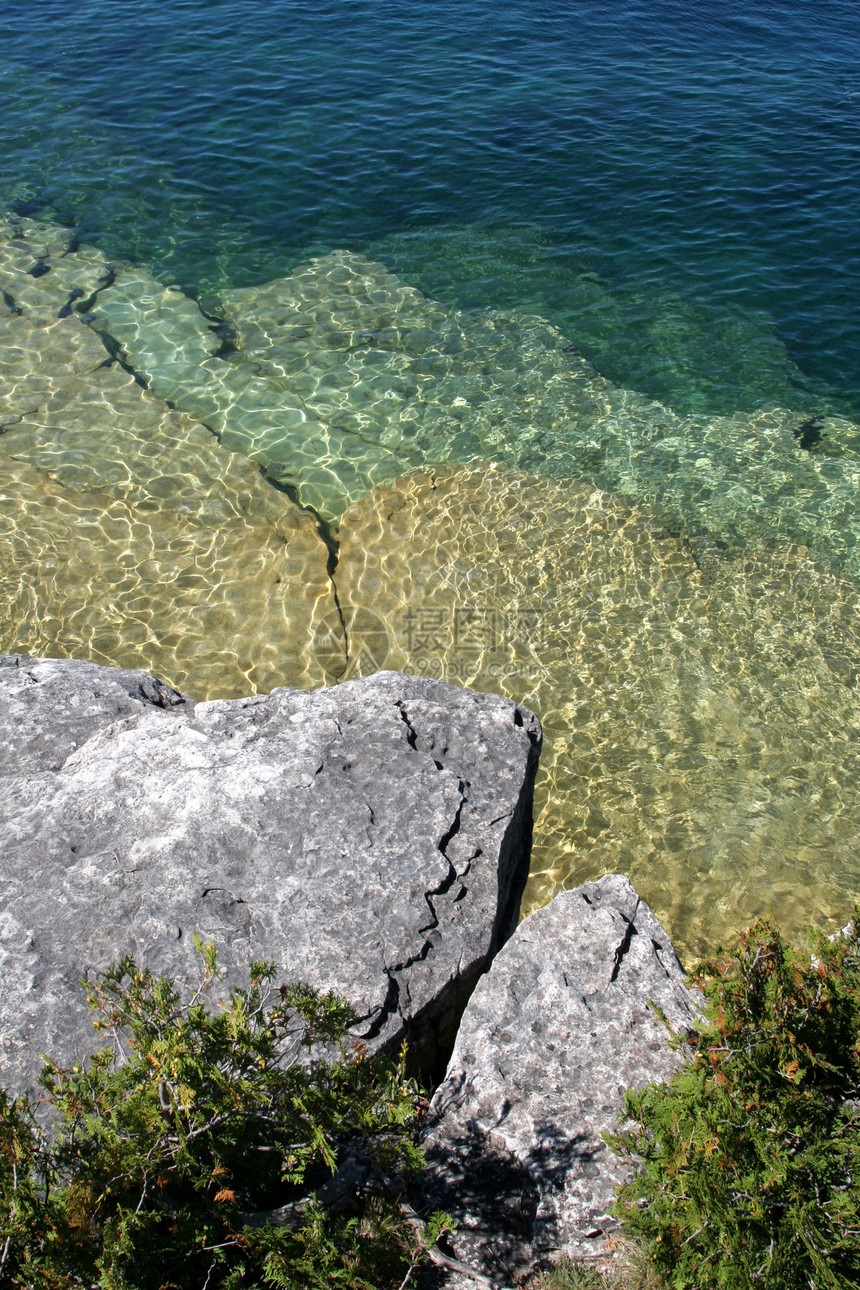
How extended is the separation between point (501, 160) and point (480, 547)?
501 inches

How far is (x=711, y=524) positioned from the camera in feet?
38.7

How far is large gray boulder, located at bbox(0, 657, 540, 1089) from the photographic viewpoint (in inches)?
204

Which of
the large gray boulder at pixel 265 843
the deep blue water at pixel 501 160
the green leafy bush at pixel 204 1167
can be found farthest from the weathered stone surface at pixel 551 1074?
the deep blue water at pixel 501 160

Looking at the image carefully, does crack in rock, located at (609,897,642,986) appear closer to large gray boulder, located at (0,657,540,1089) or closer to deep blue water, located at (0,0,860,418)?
large gray boulder, located at (0,657,540,1089)

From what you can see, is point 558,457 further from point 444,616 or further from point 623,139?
point 623,139

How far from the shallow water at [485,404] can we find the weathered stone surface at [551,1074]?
2.00 metres

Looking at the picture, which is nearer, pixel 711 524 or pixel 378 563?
pixel 378 563

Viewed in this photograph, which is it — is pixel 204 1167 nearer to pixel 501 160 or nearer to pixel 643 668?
pixel 643 668

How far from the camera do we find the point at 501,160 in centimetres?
1928

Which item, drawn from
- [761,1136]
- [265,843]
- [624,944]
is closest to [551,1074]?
[624,944]

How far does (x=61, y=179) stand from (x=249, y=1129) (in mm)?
20154

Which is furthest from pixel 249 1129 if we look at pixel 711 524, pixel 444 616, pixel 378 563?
pixel 711 524

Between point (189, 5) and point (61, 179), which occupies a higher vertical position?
point (189, 5)

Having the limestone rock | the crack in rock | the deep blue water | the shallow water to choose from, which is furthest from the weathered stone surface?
the deep blue water
